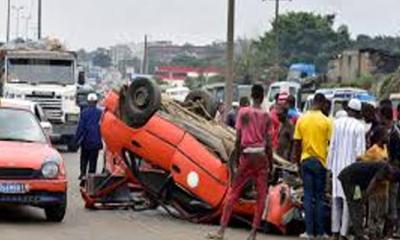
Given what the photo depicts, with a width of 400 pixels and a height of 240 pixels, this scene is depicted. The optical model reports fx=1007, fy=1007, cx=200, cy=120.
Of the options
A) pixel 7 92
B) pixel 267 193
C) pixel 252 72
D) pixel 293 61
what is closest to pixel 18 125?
pixel 267 193

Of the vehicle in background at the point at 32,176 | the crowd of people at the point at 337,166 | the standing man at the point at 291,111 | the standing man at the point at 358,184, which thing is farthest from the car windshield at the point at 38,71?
the standing man at the point at 358,184

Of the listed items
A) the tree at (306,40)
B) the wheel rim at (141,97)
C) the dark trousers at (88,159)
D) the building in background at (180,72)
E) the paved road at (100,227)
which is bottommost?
the building in background at (180,72)

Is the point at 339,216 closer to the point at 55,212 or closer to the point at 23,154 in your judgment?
the point at 55,212

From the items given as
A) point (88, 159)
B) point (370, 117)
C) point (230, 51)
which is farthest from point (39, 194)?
point (230, 51)

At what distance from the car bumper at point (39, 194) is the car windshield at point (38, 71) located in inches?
700

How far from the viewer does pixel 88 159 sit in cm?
1828

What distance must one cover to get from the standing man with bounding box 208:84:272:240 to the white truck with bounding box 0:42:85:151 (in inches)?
725

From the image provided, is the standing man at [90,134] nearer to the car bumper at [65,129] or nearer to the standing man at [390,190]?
the standing man at [390,190]

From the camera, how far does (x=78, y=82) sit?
105 ft

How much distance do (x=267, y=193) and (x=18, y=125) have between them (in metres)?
3.86

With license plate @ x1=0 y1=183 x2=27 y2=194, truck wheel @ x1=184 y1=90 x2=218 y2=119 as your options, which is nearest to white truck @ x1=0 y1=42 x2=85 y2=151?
truck wheel @ x1=184 y1=90 x2=218 y2=119

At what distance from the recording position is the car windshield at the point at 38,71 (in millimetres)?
30922

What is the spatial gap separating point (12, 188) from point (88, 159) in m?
5.31

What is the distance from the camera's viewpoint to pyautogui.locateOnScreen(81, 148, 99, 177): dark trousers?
18.2 metres
